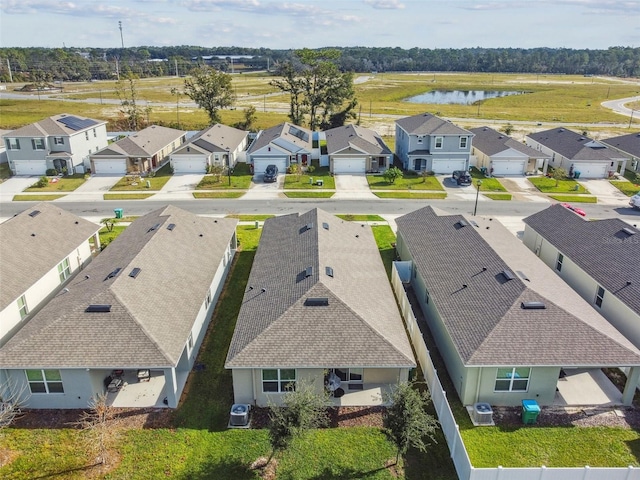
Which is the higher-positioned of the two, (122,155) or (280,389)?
(122,155)

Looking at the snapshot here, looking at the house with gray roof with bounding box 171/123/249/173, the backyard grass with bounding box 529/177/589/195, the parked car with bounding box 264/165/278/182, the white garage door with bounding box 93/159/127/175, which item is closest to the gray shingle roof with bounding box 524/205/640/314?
the backyard grass with bounding box 529/177/589/195

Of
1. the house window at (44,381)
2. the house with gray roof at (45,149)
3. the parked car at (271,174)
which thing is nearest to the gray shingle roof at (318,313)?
the house window at (44,381)

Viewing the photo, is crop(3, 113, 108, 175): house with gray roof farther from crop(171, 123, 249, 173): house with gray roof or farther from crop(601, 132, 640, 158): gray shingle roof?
crop(601, 132, 640, 158): gray shingle roof

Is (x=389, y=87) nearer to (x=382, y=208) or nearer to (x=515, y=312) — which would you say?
(x=382, y=208)

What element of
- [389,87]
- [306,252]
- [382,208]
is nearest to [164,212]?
[306,252]

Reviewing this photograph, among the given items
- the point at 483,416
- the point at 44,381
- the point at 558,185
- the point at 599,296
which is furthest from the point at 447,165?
the point at 44,381
